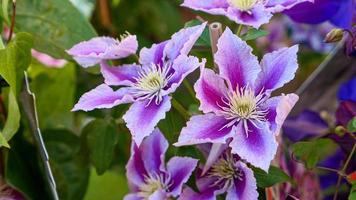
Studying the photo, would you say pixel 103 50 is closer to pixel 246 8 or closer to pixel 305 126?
pixel 246 8

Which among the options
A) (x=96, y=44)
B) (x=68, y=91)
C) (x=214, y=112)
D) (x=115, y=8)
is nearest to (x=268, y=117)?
(x=214, y=112)

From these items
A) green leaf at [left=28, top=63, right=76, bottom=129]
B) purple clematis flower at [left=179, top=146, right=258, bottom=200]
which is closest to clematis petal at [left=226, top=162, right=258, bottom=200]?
purple clematis flower at [left=179, top=146, right=258, bottom=200]

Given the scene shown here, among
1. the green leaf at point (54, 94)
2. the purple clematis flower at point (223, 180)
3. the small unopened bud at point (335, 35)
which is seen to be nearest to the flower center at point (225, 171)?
the purple clematis flower at point (223, 180)

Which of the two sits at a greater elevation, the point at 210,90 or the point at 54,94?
the point at 210,90

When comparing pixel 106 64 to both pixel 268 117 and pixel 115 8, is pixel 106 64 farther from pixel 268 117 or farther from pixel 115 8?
pixel 115 8

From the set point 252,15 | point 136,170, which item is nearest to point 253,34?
point 252,15

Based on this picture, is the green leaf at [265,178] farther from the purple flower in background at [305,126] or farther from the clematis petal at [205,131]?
the purple flower in background at [305,126]
